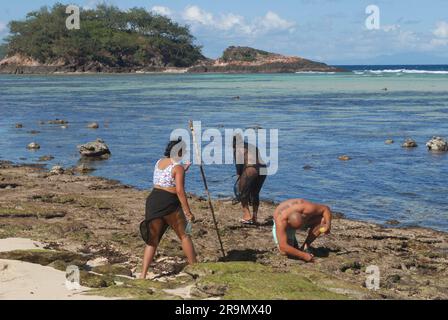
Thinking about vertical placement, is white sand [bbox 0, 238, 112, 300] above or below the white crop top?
below

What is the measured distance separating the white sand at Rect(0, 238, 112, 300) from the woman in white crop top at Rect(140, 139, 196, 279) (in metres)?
1.26

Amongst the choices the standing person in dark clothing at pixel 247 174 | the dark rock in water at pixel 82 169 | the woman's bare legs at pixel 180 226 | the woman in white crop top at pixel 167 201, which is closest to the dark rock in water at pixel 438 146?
the dark rock in water at pixel 82 169

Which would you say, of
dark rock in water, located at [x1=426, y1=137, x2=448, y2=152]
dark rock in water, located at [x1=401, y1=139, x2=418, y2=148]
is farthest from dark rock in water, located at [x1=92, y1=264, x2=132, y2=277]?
dark rock in water, located at [x1=401, y1=139, x2=418, y2=148]

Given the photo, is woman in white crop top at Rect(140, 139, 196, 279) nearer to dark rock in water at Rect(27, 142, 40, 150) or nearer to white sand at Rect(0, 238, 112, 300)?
white sand at Rect(0, 238, 112, 300)

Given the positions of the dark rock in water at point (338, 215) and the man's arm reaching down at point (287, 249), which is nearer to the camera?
the man's arm reaching down at point (287, 249)

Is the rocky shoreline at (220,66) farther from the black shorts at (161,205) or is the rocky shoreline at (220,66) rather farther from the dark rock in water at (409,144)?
the black shorts at (161,205)

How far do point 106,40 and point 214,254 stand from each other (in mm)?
151262

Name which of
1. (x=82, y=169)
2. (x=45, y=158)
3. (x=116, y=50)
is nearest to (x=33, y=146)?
(x=45, y=158)

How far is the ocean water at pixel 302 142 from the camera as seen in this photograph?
1698cm

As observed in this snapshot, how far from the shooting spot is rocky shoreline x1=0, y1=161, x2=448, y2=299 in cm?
850

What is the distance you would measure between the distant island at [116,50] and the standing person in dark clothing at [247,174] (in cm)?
13717

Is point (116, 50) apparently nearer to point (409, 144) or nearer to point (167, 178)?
point (409, 144)

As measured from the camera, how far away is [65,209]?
46.2ft
